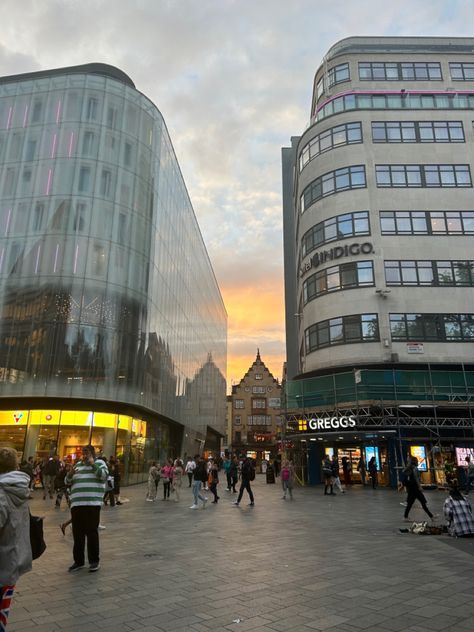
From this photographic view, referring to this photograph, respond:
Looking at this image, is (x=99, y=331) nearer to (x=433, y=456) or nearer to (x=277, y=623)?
(x=433, y=456)

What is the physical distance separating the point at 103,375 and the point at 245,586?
22.9 metres

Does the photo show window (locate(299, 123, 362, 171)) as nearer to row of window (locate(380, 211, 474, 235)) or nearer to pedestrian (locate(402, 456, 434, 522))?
row of window (locate(380, 211, 474, 235))

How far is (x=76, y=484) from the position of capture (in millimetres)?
7969

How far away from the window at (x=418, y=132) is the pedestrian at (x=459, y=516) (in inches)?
1213

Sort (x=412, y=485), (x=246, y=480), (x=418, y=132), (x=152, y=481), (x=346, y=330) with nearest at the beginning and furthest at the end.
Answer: (x=412, y=485) < (x=246, y=480) < (x=152, y=481) < (x=346, y=330) < (x=418, y=132)

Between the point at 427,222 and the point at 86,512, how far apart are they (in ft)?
105

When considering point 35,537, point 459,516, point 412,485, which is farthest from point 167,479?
point 35,537

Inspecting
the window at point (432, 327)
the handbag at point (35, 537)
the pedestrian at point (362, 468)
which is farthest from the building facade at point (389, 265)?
the handbag at point (35, 537)

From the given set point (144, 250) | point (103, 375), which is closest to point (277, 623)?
point (103, 375)

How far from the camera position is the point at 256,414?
98.2m

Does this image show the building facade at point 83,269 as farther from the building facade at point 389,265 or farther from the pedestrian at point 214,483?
the building facade at point 389,265

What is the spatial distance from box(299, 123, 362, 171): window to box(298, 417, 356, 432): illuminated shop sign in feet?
68.9

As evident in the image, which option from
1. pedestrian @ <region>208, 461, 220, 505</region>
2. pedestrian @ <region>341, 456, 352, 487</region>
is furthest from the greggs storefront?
pedestrian @ <region>341, 456, 352, 487</region>

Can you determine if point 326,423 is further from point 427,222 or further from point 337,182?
point 337,182
